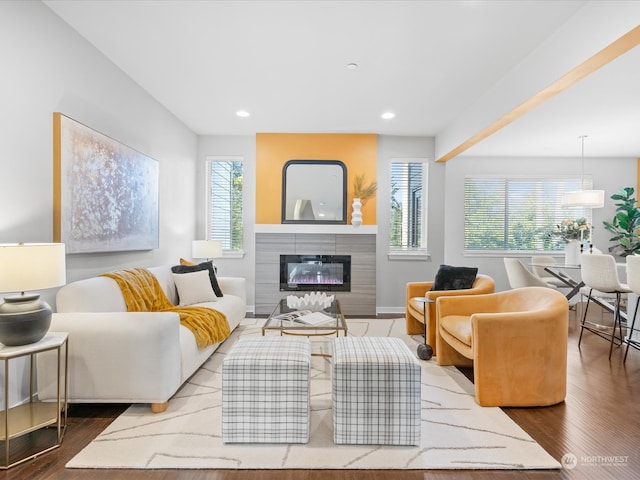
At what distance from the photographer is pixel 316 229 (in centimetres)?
509

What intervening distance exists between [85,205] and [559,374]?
3789 mm

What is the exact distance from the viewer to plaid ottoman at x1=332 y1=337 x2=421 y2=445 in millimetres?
1894

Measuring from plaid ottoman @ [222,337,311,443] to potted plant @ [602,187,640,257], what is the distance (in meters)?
6.37

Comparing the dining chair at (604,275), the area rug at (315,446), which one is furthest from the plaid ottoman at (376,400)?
the dining chair at (604,275)

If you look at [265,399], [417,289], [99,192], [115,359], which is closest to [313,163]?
[417,289]

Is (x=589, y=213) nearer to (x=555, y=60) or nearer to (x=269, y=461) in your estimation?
(x=555, y=60)

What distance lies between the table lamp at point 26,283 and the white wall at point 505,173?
553cm

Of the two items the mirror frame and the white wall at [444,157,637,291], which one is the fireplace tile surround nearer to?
the mirror frame

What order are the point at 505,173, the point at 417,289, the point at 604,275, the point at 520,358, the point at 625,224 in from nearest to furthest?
the point at 520,358, the point at 604,275, the point at 417,289, the point at 625,224, the point at 505,173

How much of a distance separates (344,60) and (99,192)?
243 cm

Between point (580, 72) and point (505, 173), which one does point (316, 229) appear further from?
point (505, 173)

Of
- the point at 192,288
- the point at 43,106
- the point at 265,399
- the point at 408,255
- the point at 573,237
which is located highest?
the point at 43,106

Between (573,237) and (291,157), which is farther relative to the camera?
(291,157)

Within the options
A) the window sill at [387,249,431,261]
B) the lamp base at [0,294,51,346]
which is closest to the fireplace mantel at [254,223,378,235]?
the window sill at [387,249,431,261]
